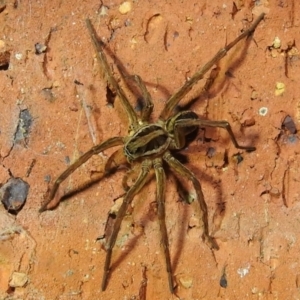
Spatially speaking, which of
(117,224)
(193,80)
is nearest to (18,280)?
(117,224)

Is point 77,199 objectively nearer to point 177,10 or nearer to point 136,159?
point 136,159

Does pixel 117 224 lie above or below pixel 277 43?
below

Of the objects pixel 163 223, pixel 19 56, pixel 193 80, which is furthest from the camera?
pixel 19 56

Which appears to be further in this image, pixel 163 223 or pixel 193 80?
pixel 193 80

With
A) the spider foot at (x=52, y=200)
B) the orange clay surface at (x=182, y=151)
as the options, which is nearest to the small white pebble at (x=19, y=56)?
the orange clay surface at (x=182, y=151)

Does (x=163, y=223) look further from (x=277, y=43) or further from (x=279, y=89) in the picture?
(x=277, y=43)
